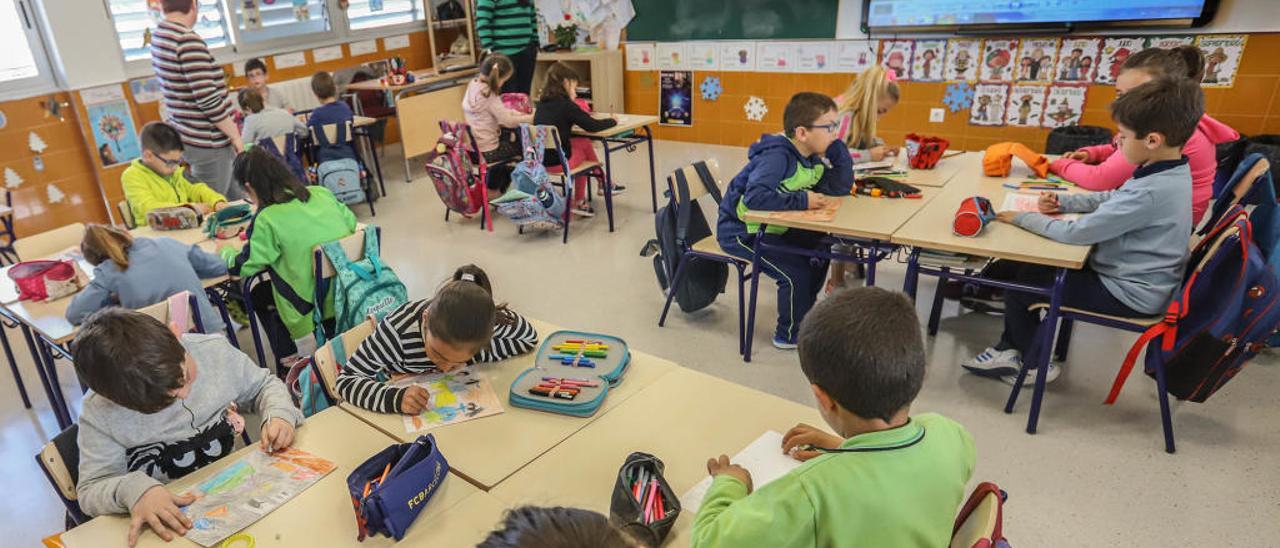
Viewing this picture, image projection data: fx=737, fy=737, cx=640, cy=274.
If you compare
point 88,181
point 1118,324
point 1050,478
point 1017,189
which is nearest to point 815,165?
point 1017,189

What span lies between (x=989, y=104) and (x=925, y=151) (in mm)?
2673

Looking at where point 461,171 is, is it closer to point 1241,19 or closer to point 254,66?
point 254,66

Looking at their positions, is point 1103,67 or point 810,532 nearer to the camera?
point 810,532

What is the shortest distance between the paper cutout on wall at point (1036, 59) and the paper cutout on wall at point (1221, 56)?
878 millimetres

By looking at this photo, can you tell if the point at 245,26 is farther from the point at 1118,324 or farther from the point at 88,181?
the point at 1118,324

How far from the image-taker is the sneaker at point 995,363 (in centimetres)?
304

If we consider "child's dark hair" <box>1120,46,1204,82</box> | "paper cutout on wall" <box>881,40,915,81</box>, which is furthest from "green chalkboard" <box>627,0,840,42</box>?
"child's dark hair" <box>1120,46,1204,82</box>

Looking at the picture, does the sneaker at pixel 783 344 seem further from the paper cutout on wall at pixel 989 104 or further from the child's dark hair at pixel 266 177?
the paper cutout on wall at pixel 989 104

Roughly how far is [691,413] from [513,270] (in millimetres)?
2955

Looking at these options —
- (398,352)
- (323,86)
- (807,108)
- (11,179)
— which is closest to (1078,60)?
(807,108)

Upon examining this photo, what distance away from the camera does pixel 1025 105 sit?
18.7 ft

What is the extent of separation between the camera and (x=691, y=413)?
68.4 inches

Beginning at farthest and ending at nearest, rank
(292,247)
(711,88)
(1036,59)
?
1. (711,88)
2. (1036,59)
3. (292,247)

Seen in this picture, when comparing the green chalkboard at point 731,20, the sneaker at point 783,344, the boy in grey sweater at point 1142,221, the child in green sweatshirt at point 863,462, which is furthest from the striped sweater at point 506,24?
the child in green sweatshirt at point 863,462
